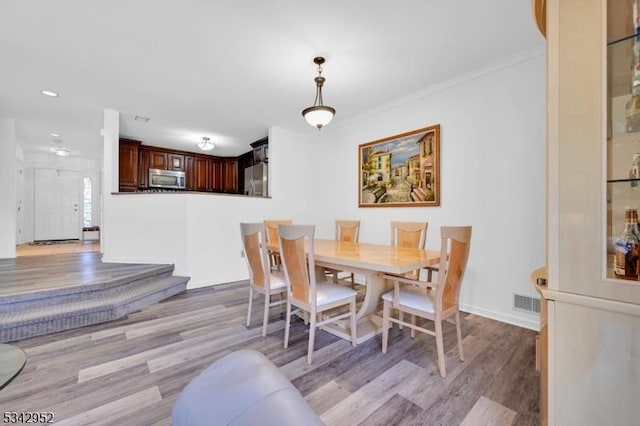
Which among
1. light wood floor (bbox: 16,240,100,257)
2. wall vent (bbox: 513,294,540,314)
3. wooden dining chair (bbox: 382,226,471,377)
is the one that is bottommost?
wall vent (bbox: 513,294,540,314)

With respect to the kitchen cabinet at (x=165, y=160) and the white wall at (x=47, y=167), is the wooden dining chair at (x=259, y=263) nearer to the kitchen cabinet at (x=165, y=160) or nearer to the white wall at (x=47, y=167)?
the kitchen cabinet at (x=165, y=160)

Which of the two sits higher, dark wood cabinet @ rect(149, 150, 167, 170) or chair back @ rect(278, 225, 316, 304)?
dark wood cabinet @ rect(149, 150, 167, 170)

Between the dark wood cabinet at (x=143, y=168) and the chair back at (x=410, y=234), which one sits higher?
the dark wood cabinet at (x=143, y=168)

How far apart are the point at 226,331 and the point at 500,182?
2.99 metres

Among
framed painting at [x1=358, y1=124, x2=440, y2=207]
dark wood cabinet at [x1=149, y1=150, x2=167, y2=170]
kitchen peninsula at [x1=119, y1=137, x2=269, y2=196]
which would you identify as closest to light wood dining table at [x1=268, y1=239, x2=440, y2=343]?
framed painting at [x1=358, y1=124, x2=440, y2=207]

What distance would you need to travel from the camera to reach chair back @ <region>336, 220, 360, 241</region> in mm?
3369

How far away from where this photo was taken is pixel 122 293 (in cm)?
298

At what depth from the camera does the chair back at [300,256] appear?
1.95 m

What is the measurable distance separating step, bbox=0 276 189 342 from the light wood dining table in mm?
1668

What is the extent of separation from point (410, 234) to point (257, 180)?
3758 millimetres

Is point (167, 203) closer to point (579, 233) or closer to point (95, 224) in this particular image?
point (579, 233)

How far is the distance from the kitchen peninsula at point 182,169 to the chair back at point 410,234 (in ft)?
9.94

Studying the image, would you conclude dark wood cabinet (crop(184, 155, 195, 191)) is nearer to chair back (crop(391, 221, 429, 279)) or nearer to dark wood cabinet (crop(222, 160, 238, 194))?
dark wood cabinet (crop(222, 160, 238, 194))

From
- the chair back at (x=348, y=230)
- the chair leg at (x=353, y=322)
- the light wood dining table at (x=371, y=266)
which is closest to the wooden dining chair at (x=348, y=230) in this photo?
the chair back at (x=348, y=230)
